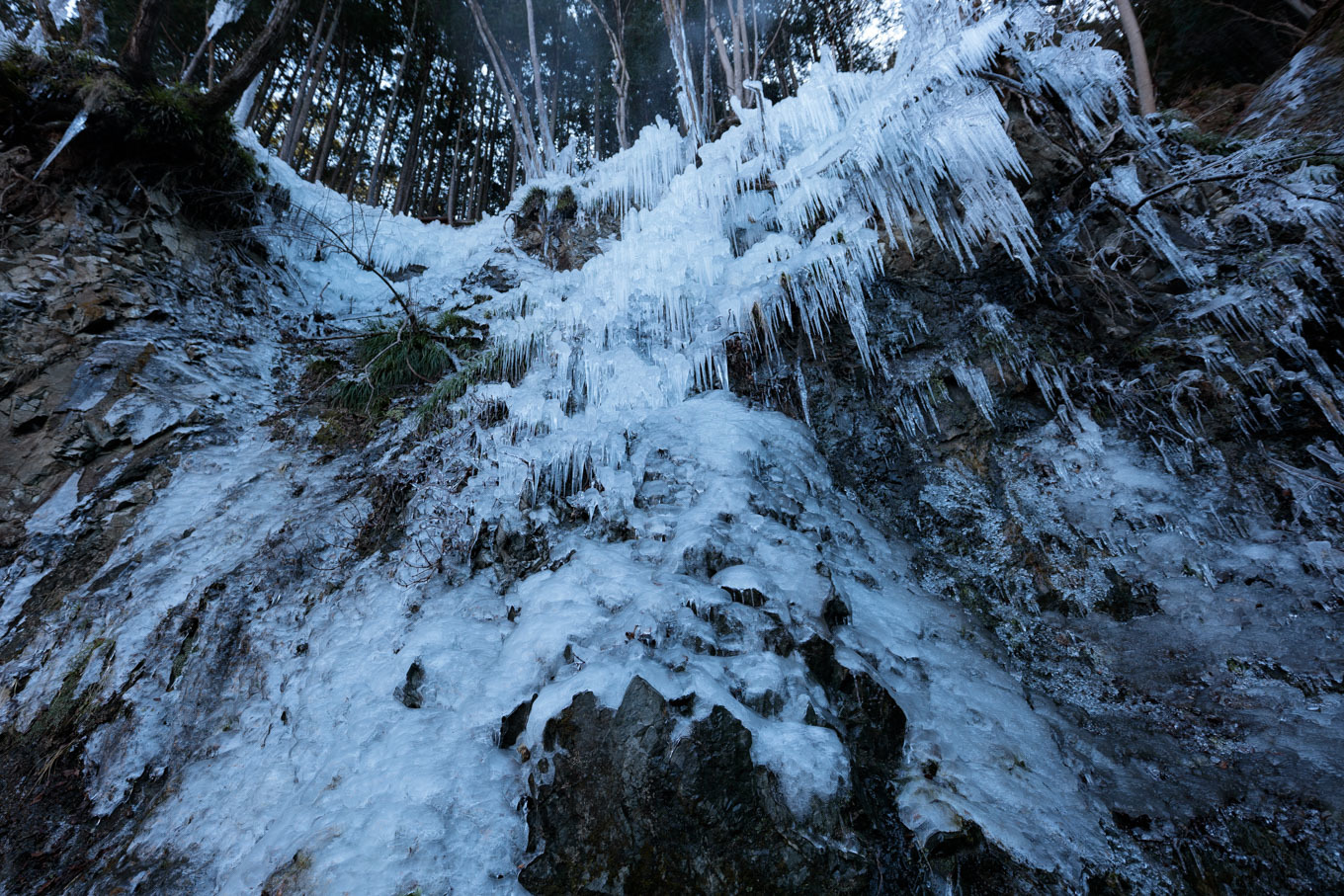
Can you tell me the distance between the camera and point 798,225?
17.3 ft

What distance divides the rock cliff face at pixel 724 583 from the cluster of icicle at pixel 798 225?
238mm

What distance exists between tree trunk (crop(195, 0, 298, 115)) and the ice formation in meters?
2.06

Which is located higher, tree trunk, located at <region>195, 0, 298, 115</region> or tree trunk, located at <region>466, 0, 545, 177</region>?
→ tree trunk, located at <region>466, 0, 545, 177</region>

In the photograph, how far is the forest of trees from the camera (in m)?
7.77

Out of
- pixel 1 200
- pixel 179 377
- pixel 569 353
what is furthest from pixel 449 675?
pixel 1 200

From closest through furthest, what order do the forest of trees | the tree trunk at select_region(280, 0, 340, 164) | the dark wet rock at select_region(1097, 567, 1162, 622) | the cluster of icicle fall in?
the dark wet rock at select_region(1097, 567, 1162, 622)
the cluster of icicle
the forest of trees
the tree trunk at select_region(280, 0, 340, 164)

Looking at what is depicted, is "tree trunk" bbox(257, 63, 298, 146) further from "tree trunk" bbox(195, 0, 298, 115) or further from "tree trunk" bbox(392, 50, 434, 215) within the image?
"tree trunk" bbox(195, 0, 298, 115)

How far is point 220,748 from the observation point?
266 cm

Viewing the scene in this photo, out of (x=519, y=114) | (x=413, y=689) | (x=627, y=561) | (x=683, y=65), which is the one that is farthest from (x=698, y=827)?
(x=519, y=114)

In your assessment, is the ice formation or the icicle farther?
the icicle

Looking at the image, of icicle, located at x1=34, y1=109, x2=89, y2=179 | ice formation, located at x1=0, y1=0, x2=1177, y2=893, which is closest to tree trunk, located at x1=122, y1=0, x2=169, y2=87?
icicle, located at x1=34, y1=109, x2=89, y2=179

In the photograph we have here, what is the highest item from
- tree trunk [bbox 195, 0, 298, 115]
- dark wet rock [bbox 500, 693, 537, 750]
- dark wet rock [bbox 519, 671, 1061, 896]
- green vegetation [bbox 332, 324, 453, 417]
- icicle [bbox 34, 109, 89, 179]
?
tree trunk [bbox 195, 0, 298, 115]

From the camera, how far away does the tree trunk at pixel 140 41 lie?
5051 millimetres

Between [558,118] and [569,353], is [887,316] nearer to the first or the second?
[569,353]
